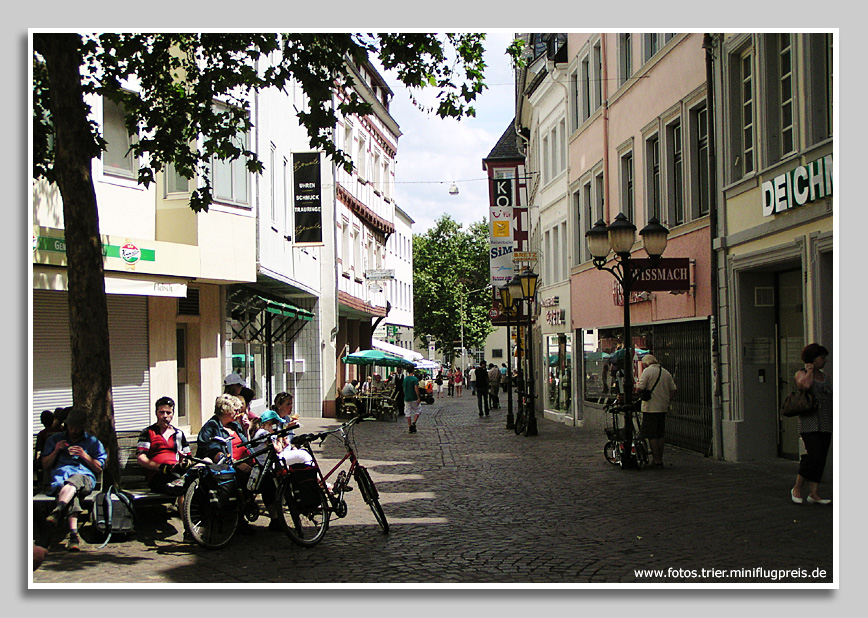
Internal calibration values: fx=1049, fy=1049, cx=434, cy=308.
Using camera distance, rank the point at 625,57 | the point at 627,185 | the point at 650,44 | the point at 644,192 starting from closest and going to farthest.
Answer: the point at 650,44, the point at 644,192, the point at 625,57, the point at 627,185

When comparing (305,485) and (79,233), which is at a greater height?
(79,233)

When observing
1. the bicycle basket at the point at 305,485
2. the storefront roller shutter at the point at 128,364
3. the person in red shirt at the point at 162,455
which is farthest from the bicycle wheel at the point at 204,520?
the storefront roller shutter at the point at 128,364

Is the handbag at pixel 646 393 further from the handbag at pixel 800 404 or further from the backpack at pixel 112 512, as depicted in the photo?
the backpack at pixel 112 512

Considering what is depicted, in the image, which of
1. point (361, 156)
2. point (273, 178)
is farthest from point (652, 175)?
point (361, 156)

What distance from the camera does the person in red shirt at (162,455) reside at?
10.3 meters

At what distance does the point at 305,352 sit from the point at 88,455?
2277 cm

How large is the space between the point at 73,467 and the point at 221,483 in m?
1.30

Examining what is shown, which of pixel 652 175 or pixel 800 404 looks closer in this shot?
pixel 800 404

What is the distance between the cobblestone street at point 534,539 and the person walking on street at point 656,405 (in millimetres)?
483

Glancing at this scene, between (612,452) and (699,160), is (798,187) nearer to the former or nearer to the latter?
(612,452)

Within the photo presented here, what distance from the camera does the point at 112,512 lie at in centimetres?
940

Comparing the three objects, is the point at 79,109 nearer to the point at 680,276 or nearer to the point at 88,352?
the point at 88,352

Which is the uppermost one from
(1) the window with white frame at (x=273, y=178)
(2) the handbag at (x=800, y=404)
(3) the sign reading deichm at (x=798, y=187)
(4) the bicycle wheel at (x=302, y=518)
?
(1) the window with white frame at (x=273, y=178)

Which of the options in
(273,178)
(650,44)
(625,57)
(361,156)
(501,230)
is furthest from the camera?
(361,156)
